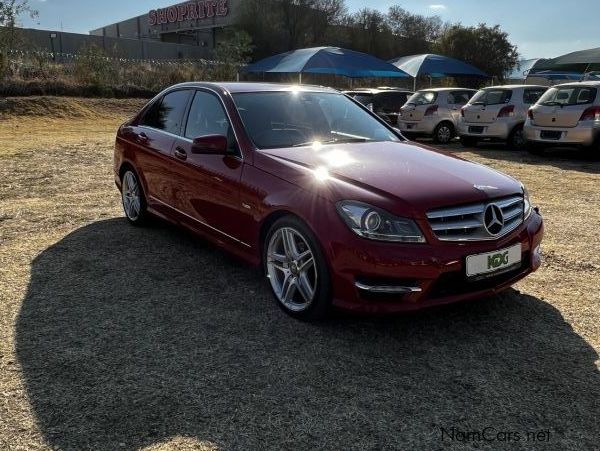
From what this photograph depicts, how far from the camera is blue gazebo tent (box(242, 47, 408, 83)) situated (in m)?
20.5

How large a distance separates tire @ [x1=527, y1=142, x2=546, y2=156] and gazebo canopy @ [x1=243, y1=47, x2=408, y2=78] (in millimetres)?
9442

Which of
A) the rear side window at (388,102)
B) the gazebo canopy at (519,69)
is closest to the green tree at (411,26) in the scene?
the gazebo canopy at (519,69)

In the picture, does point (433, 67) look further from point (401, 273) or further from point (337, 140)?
point (401, 273)

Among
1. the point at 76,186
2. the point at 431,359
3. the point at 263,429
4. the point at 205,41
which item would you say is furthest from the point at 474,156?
the point at 205,41

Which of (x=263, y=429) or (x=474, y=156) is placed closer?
(x=263, y=429)

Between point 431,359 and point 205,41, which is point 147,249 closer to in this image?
point 431,359

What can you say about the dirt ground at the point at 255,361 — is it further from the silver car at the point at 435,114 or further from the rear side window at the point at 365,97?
the rear side window at the point at 365,97

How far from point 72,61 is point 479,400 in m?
25.6

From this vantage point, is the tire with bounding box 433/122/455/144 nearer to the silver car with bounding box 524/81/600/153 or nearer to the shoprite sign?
the silver car with bounding box 524/81/600/153

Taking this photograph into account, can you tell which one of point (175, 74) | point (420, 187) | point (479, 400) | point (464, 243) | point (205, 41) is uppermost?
point (205, 41)

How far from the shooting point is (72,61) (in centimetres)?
2461

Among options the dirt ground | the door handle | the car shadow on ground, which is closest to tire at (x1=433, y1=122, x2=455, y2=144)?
the dirt ground

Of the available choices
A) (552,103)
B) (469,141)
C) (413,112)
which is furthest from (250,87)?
(413,112)

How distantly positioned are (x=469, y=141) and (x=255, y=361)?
498 inches
